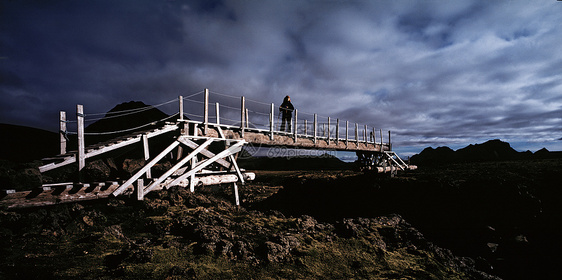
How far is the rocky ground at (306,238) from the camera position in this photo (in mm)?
3664

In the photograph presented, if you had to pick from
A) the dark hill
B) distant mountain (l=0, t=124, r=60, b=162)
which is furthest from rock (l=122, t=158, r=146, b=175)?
the dark hill

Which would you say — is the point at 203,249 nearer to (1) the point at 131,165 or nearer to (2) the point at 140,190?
(2) the point at 140,190

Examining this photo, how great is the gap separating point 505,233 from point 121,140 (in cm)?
1181

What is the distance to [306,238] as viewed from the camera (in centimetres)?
499

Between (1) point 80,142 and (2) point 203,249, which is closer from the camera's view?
(2) point 203,249

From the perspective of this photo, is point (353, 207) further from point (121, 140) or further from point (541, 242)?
point (121, 140)

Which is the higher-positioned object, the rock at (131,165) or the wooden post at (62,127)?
the wooden post at (62,127)

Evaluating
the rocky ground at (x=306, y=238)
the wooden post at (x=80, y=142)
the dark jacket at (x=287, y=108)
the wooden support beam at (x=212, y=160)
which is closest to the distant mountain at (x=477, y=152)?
the dark jacket at (x=287, y=108)

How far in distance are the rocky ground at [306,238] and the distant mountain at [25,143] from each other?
1972 cm

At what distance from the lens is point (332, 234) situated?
537 cm

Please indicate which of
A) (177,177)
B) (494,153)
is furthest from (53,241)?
(494,153)

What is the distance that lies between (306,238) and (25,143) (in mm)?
26762

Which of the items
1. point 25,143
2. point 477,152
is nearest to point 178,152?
point 25,143

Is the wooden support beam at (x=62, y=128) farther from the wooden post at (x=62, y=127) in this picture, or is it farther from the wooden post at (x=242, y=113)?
the wooden post at (x=242, y=113)
